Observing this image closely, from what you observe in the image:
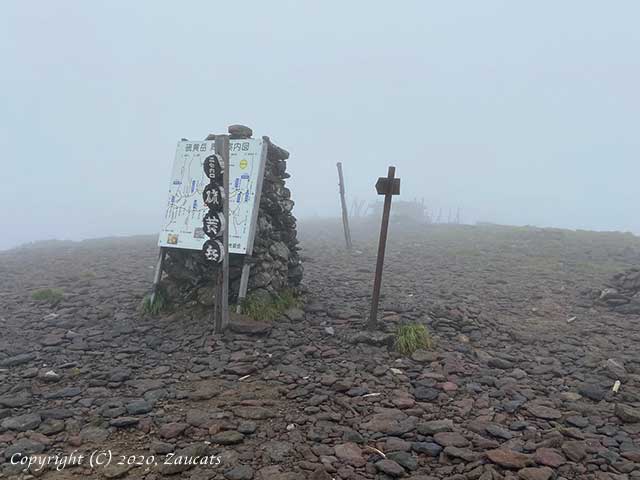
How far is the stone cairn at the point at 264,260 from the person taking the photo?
34.7 ft

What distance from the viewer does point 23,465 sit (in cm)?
507

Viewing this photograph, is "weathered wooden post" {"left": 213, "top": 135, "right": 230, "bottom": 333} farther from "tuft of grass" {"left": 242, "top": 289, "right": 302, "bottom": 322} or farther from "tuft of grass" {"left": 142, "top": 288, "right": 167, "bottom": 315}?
"tuft of grass" {"left": 142, "top": 288, "right": 167, "bottom": 315}

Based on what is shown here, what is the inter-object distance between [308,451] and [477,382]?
11.5 ft

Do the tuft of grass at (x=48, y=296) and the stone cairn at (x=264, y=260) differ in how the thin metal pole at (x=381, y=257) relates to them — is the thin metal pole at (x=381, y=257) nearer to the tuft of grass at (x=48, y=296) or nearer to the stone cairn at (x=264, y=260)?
the stone cairn at (x=264, y=260)

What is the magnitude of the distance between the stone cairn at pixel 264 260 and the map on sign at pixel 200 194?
1.46 ft

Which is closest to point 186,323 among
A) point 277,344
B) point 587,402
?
point 277,344

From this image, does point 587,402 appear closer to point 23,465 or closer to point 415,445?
point 415,445

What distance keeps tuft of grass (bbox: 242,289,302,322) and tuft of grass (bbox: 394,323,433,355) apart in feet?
9.21

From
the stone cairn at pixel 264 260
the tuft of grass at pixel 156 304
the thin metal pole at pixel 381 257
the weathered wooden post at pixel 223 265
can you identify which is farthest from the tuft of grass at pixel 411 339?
the tuft of grass at pixel 156 304

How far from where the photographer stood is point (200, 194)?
10.9 m

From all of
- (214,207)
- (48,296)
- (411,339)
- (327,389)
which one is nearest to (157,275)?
(214,207)

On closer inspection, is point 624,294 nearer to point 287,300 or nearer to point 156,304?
point 287,300

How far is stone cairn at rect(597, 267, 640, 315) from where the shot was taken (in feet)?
39.2

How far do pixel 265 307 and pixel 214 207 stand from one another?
2556 mm
